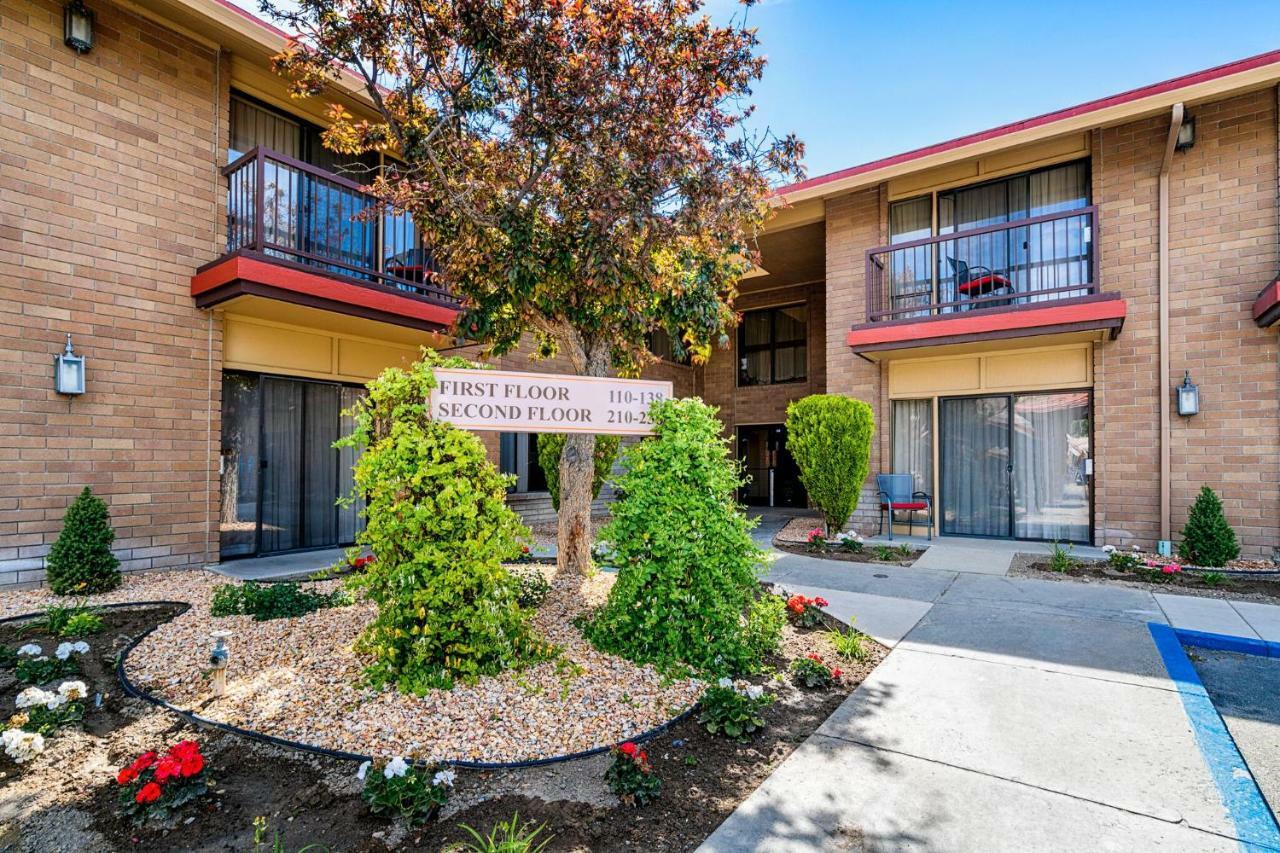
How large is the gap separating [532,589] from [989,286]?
8.05 meters

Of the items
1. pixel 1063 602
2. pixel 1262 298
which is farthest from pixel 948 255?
pixel 1063 602

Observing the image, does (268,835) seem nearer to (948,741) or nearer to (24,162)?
(948,741)

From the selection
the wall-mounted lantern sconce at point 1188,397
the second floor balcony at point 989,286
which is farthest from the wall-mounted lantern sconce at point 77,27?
the wall-mounted lantern sconce at point 1188,397

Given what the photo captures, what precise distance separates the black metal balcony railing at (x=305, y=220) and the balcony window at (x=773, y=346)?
9.30 metres

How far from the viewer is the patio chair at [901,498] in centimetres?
938

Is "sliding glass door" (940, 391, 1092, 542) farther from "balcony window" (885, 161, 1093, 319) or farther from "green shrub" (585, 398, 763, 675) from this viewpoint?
"green shrub" (585, 398, 763, 675)

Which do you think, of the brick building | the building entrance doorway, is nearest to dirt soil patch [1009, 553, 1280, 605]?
the brick building

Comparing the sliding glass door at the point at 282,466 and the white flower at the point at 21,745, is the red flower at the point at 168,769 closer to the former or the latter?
the white flower at the point at 21,745

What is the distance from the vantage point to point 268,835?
220 cm

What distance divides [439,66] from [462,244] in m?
1.37

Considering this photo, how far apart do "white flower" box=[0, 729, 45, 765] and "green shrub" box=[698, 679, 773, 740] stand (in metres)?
2.98

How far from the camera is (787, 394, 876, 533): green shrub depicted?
8.73 m

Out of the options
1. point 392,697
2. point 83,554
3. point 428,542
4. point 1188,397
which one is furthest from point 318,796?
point 1188,397

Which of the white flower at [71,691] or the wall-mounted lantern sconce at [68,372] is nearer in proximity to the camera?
the white flower at [71,691]
